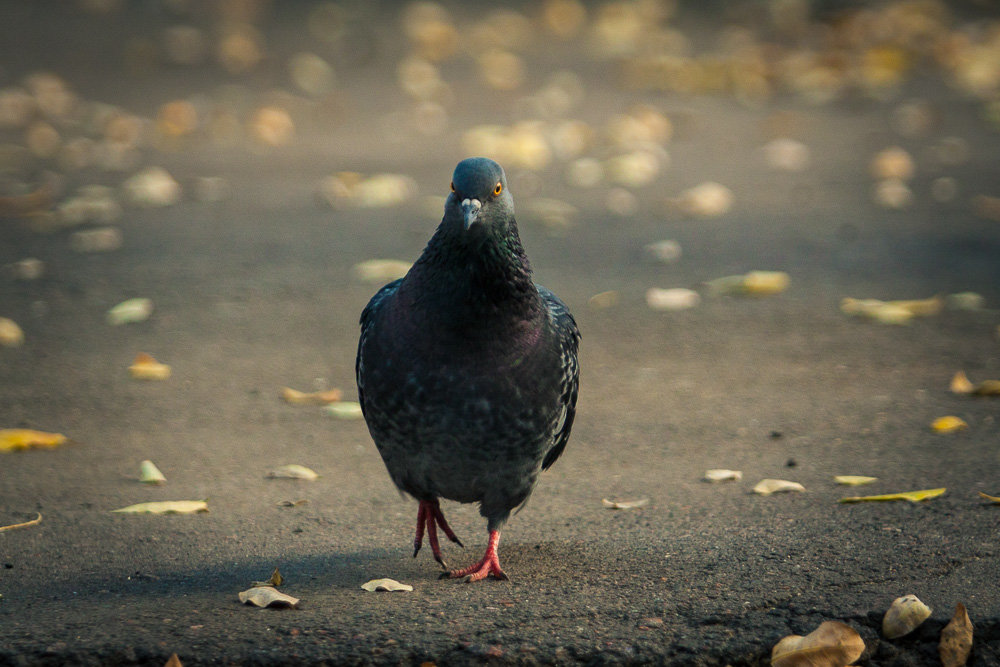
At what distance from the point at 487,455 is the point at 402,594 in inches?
17.1

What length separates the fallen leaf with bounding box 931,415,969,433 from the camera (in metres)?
4.24

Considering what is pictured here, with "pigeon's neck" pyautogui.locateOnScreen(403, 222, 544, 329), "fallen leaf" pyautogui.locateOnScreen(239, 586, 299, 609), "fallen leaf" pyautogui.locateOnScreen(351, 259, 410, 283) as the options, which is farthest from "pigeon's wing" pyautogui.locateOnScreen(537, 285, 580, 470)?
"fallen leaf" pyautogui.locateOnScreen(351, 259, 410, 283)

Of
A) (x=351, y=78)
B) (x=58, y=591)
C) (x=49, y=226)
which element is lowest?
(x=58, y=591)

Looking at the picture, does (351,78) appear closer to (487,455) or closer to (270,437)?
(270,437)

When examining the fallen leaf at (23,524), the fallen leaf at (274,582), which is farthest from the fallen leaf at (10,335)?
the fallen leaf at (274,582)

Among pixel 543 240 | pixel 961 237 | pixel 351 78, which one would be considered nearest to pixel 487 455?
pixel 543 240

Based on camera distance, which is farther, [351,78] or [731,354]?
[351,78]

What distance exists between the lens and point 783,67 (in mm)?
11117

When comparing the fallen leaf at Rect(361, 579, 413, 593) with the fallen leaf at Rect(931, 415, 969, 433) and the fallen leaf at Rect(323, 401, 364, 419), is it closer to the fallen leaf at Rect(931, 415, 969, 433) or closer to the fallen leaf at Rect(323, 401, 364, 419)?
the fallen leaf at Rect(323, 401, 364, 419)

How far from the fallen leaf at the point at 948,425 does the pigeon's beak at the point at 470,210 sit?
217 cm

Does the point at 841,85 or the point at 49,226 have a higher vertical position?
the point at 841,85

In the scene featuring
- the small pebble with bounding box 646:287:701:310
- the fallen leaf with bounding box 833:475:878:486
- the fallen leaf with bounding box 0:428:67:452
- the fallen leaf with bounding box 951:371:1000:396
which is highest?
the small pebble with bounding box 646:287:701:310

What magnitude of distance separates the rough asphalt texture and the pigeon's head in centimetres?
99

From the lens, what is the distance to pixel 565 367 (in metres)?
3.27
